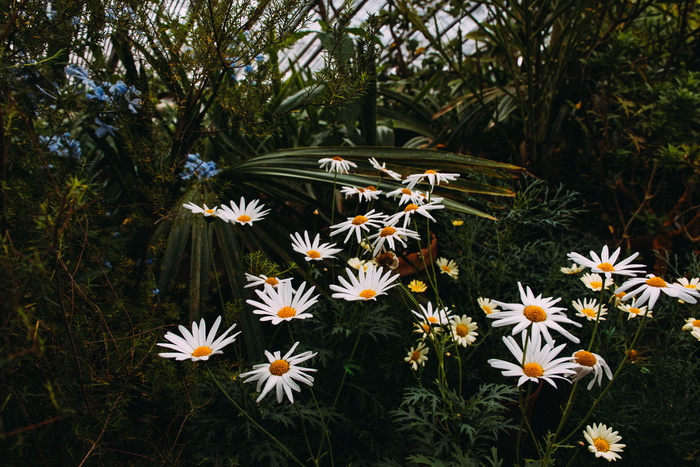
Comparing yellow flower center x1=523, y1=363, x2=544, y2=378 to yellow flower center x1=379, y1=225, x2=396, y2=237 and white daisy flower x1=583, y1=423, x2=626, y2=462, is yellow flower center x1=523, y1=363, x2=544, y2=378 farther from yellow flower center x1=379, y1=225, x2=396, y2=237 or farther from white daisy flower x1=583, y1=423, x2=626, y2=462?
yellow flower center x1=379, y1=225, x2=396, y2=237

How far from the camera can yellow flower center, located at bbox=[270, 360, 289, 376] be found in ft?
2.08

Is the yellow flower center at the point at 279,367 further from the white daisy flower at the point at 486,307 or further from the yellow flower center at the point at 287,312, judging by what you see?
the white daisy flower at the point at 486,307

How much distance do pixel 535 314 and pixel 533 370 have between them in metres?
0.08

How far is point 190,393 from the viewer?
0.81 metres

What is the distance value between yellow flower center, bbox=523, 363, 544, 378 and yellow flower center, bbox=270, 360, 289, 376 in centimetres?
33

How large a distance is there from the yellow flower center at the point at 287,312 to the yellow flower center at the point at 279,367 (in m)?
0.07

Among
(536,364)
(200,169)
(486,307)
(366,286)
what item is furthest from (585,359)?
(200,169)

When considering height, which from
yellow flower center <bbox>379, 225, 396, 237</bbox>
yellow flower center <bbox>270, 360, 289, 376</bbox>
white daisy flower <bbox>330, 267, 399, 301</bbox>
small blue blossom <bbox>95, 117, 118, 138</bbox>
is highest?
small blue blossom <bbox>95, 117, 118, 138</bbox>

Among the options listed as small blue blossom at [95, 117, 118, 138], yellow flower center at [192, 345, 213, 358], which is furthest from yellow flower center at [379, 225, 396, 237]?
small blue blossom at [95, 117, 118, 138]

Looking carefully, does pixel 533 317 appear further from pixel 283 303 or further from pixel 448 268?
pixel 448 268

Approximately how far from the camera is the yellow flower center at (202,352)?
653 mm

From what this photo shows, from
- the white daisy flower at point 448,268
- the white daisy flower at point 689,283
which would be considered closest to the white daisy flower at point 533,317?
the white daisy flower at point 689,283

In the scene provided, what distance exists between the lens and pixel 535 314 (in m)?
0.63

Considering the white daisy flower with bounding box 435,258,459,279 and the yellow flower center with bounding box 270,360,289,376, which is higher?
the white daisy flower with bounding box 435,258,459,279
